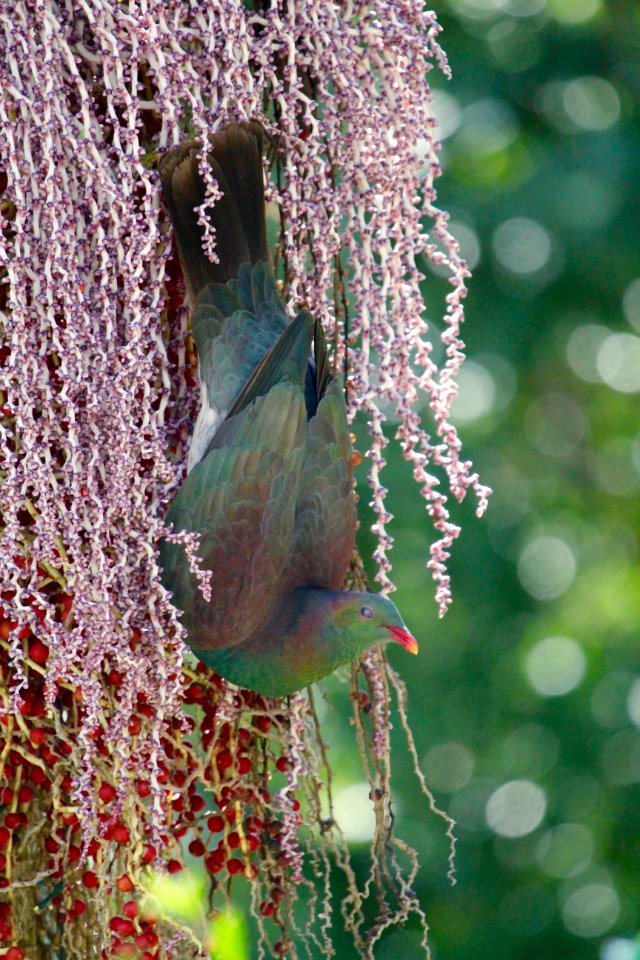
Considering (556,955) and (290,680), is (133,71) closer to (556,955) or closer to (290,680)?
(290,680)

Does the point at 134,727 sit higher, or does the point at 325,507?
the point at 325,507

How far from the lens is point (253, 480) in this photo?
1149 mm

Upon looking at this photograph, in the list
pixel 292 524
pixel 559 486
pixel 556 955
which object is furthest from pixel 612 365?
pixel 292 524

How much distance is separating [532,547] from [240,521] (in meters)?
2.00

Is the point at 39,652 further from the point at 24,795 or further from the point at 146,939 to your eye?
the point at 146,939

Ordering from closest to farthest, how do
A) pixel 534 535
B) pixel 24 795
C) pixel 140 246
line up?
1. pixel 140 246
2. pixel 24 795
3. pixel 534 535

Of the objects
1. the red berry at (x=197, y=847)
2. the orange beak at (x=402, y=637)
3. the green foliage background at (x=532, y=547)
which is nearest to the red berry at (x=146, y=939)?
the red berry at (x=197, y=847)

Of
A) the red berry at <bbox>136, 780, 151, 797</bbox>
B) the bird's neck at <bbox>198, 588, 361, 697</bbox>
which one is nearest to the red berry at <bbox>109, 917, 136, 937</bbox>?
the red berry at <bbox>136, 780, 151, 797</bbox>

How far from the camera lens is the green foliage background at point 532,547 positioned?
118 inches

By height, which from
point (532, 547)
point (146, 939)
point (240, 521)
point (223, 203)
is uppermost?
point (532, 547)

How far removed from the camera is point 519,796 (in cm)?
307

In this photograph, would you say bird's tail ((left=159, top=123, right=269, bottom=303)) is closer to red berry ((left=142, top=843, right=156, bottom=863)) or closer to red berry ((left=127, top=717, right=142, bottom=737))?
red berry ((left=127, top=717, right=142, bottom=737))

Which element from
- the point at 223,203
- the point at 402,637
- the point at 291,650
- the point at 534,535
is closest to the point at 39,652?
the point at 291,650

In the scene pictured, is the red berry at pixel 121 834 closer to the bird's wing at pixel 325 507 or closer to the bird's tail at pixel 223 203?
the bird's wing at pixel 325 507
